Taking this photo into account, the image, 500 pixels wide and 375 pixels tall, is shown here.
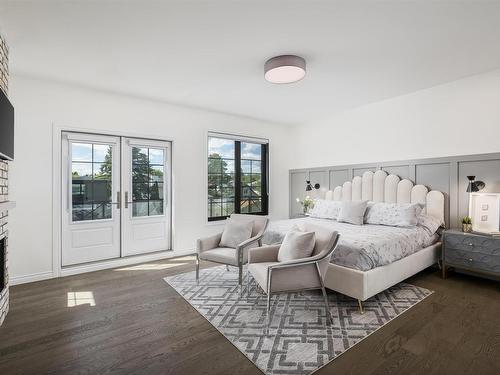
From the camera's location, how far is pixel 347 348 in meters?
2.06

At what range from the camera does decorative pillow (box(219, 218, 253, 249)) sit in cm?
351

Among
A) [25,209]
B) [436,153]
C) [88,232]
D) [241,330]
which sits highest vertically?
[436,153]

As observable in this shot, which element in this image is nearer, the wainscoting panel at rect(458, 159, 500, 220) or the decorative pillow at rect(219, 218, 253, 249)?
the wainscoting panel at rect(458, 159, 500, 220)

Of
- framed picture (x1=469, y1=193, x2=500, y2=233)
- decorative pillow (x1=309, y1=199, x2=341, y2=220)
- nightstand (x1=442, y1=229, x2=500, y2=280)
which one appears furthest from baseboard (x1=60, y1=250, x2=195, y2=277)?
framed picture (x1=469, y1=193, x2=500, y2=233)

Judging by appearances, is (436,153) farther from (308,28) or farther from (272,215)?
(272,215)

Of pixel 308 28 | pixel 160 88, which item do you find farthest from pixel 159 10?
pixel 160 88

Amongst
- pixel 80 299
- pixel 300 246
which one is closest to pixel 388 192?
pixel 300 246

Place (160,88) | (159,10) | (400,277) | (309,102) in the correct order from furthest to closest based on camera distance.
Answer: (309,102)
(160,88)
(400,277)
(159,10)

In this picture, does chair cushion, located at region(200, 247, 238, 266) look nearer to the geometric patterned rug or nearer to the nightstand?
the geometric patterned rug

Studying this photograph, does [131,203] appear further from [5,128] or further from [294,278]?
[294,278]

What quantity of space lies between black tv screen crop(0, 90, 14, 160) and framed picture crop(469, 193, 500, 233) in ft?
17.1

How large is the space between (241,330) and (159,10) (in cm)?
280

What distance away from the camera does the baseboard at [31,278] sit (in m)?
3.39

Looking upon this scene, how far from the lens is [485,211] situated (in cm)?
333
